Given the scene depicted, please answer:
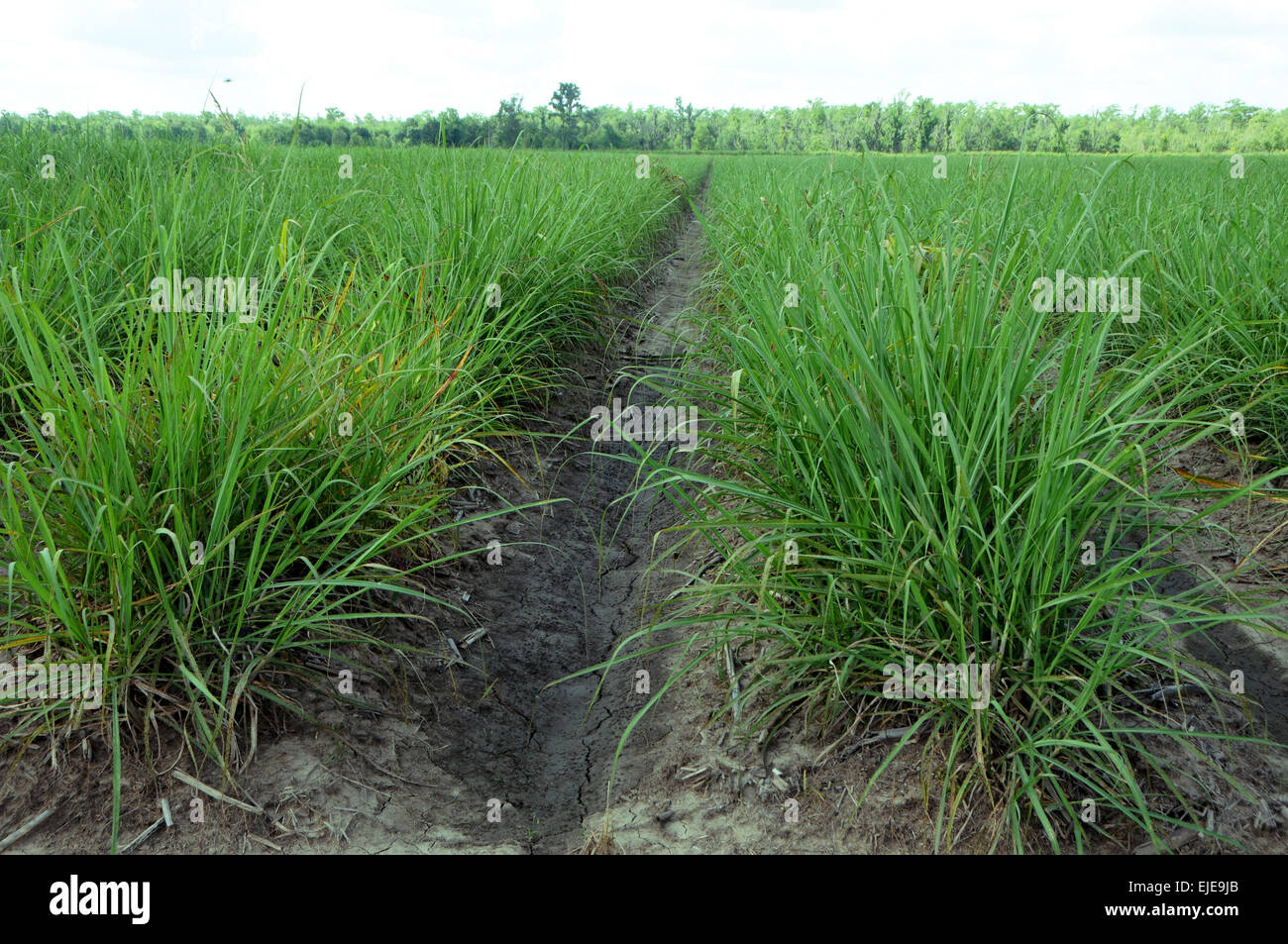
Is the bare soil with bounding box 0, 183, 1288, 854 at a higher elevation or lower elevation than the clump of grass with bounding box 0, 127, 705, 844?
lower

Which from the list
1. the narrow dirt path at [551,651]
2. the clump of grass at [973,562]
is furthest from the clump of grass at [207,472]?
the clump of grass at [973,562]

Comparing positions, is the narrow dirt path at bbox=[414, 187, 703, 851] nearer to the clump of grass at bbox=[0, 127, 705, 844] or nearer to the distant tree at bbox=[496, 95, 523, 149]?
the clump of grass at bbox=[0, 127, 705, 844]

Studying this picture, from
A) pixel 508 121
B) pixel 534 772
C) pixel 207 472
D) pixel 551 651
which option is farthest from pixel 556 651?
pixel 508 121

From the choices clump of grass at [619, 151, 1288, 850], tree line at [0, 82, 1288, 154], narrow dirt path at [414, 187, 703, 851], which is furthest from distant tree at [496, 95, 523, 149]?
clump of grass at [619, 151, 1288, 850]

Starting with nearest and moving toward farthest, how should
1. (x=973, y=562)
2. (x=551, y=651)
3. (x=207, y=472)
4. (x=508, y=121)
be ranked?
(x=973, y=562), (x=207, y=472), (x=551, y=651), (x=508, y=121)

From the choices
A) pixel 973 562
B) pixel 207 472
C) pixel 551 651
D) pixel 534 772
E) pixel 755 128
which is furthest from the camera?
pixel 755 128

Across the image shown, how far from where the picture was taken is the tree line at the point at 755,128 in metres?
3.80

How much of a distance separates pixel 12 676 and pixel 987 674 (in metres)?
2.02

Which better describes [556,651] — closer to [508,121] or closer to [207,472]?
[207,472]

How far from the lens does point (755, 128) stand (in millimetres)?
54750

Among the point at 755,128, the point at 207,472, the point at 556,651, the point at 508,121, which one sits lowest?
the point at 556,651

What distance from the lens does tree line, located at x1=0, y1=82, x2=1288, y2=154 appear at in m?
3.80

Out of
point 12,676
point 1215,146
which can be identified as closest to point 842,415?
point 12,676

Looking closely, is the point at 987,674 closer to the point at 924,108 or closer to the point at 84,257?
the point at 84,257
